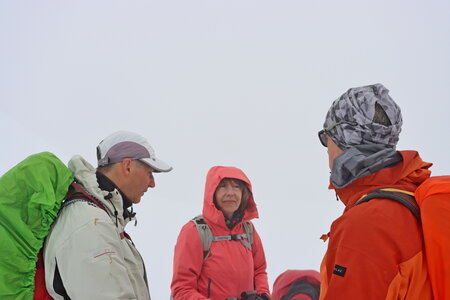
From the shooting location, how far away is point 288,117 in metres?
42.4

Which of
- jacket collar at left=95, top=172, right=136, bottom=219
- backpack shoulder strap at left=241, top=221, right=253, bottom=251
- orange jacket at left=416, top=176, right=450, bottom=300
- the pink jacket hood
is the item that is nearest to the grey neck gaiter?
orange jacket at left=416, top=176, right=450, bottom=300

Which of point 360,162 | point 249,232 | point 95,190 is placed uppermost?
point 360,162

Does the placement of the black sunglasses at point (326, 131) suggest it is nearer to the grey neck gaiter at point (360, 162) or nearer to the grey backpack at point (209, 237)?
the grey neck gaiter at point (360, 162)

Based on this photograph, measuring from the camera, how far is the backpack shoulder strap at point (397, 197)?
5.30ft

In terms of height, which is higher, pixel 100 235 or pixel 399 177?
pixel 399 177

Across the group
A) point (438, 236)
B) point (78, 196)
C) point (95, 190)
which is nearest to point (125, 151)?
point (95, 190)

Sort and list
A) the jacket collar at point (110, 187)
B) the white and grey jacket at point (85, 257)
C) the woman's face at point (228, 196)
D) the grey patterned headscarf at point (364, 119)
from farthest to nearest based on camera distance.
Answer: the woman's face at point (228, 196)
the jacket collar at point (110, 187)
the white and grey jacket at point (85, 257)
the grey patterned headscarf at point (364, 119)

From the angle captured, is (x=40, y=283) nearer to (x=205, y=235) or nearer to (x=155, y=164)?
(x=155, y=164)

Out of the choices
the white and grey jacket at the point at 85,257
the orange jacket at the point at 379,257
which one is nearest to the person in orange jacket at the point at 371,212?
the orange jacket at the point at 379,257

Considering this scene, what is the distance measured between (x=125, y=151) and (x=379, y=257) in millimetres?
1819

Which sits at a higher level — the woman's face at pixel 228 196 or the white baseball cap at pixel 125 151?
the white baseball cap at pixel 125 151

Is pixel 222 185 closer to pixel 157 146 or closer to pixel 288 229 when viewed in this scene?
pixel 288 229

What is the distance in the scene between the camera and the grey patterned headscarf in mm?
1914

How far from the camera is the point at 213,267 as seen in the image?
4020mm
